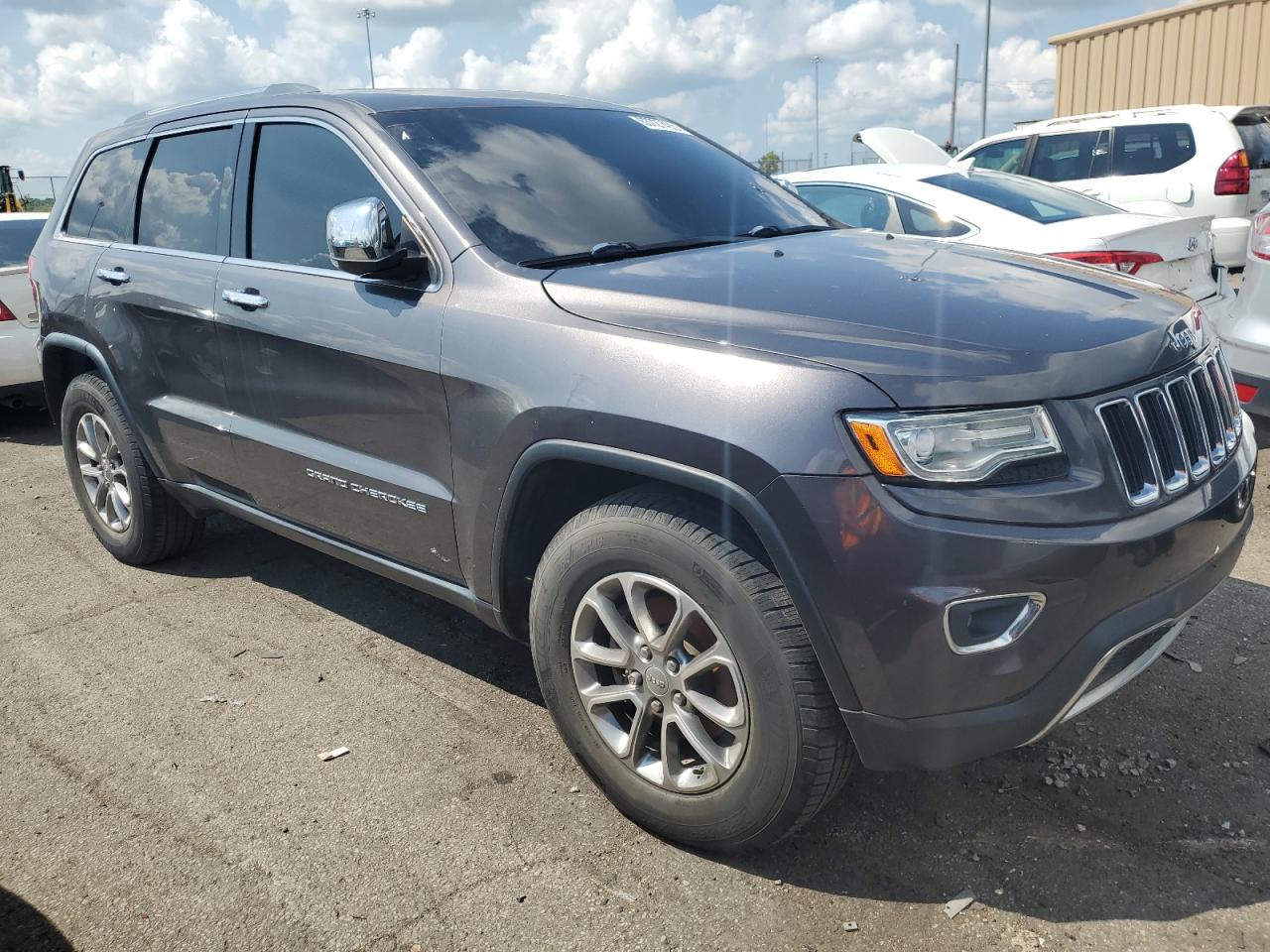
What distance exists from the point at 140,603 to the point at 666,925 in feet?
9.63

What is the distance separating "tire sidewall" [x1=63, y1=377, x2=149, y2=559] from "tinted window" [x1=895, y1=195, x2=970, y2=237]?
4370 mm

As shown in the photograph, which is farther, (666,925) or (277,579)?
(277,579)

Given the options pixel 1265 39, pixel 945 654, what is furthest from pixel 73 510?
pixel 1265 39

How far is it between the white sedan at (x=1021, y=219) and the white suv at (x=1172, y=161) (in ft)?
9.04

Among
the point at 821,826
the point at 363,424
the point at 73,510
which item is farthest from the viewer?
the point at 73,510

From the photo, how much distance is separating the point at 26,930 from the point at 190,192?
8.61ft

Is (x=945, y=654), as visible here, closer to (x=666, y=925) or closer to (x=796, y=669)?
(x=796, y=669)

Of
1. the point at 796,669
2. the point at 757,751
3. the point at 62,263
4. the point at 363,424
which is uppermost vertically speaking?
the point at 62,263

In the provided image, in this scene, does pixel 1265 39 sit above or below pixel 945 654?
above

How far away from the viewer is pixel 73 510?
595 cm

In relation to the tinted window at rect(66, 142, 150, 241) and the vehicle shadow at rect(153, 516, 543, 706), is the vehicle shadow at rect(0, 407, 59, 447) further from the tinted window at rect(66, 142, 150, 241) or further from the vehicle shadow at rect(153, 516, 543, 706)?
the tinted window at rect(66, 142, 150, 241)

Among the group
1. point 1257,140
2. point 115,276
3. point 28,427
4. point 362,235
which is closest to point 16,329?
point 28,427

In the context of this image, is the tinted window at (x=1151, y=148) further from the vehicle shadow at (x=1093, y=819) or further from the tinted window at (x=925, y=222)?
the vehicle shadow at (x=1093, y=819)

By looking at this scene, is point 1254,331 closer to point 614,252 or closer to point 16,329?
point 614,252
